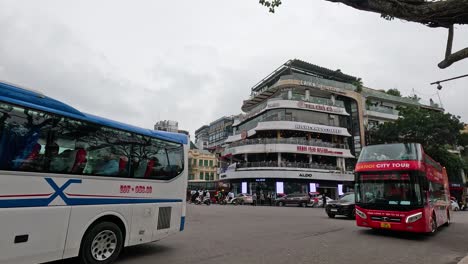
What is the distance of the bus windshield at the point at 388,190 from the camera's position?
33.3 feet

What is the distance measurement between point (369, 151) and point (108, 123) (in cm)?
962

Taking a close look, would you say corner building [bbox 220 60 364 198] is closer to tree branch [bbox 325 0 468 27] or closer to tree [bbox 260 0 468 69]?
tree [bbox 260 0 468 69]

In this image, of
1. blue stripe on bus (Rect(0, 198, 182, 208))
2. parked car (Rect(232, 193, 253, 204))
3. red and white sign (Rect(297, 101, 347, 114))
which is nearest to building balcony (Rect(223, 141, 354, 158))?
red and white sign (Rect(297, 101, 347, 114))

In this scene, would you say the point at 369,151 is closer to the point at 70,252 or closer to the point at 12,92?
the point at 70,252

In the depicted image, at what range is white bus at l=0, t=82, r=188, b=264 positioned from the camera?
Answer: 4.79m

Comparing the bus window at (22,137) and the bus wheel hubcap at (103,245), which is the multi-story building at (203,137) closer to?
the bus wheel hubcap at (103,245)

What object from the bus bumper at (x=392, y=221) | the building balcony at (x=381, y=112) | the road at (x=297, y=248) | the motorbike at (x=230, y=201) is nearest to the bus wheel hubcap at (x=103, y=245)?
the road at (x=297, y=248)

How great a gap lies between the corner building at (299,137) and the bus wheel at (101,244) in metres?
33.3

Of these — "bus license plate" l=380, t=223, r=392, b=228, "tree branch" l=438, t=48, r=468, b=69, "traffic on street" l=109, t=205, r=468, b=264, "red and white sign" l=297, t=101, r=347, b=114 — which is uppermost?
"red and white sign" l=297, t=101, r=347, b=114

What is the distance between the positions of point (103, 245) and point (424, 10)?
810 cm

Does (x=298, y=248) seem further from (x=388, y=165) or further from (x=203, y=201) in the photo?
(x=203, y=201)

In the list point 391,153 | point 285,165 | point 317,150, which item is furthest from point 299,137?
point 391,153

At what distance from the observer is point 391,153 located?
36.5ft

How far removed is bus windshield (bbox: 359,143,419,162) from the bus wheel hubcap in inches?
367
